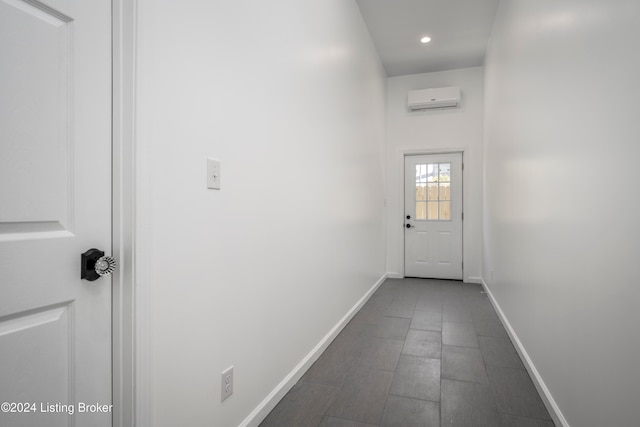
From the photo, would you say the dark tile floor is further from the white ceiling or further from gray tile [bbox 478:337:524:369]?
the white ceiling

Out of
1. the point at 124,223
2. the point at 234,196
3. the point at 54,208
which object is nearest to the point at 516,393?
the point at 234,196

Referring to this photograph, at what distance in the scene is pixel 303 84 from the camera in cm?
233

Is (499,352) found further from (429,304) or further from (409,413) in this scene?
(429,304)

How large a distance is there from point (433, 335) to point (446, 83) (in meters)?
3.93

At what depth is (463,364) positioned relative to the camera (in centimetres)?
247

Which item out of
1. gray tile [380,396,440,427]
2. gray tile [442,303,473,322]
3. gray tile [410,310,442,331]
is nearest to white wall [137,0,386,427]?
gray tile [380,396,440,427]

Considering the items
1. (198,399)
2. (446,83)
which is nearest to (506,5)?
(446,83)

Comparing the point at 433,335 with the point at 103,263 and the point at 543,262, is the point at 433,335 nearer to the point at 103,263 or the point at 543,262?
the point at 543,262

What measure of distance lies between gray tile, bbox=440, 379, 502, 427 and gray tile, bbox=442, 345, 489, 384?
0.28ft

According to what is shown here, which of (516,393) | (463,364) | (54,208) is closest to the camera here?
(54,208)

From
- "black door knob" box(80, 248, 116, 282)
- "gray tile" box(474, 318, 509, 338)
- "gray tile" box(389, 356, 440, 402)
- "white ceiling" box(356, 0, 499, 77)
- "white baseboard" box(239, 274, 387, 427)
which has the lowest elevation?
"gray tile" box(474, 318, 509, 338)

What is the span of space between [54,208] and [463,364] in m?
2.53

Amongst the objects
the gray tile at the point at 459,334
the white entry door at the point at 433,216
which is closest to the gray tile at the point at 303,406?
the gray tile at the point at 459,334

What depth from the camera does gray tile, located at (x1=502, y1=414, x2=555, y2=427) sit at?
1.77 m
